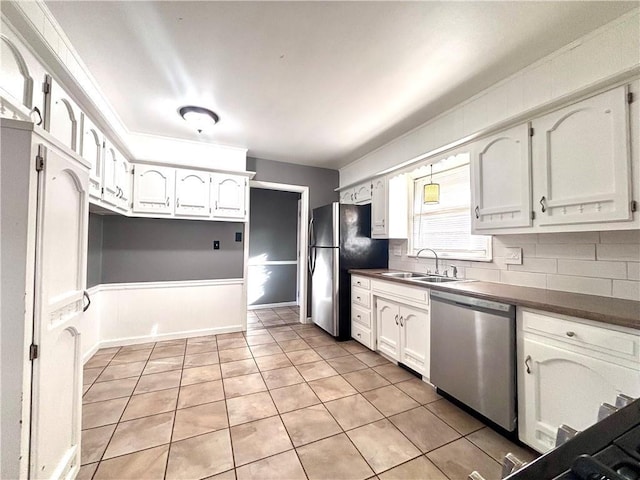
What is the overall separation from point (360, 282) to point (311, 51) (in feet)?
7.67

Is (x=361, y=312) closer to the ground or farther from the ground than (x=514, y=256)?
closer to the ground

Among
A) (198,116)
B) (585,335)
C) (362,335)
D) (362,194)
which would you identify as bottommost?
(362,335)

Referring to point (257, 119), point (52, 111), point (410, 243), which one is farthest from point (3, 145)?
point (410, 243)

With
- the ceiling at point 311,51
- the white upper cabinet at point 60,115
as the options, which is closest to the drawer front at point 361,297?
the ceiling at point 311,51

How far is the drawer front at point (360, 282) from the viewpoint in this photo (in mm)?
3098

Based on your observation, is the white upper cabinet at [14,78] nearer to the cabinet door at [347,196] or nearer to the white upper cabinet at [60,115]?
the white upper cabinet at [60,115]

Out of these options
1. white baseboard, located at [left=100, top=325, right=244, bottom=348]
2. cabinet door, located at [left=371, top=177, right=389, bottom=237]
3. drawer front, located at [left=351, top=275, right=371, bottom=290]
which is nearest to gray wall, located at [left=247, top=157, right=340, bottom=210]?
cabinet door, located at [left=371, top=177, right=389, bottom=237]

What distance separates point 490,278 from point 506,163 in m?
0.97

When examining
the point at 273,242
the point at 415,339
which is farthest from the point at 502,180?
the point at 273,242

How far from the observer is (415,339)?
2432 millimetres

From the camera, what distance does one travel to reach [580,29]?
1.56 meters

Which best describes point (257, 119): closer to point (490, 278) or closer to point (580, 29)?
point (580, 29)

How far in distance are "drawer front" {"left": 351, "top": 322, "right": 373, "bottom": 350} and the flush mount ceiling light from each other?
2784mm

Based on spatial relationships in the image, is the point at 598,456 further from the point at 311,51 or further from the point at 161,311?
the point at 161,311
